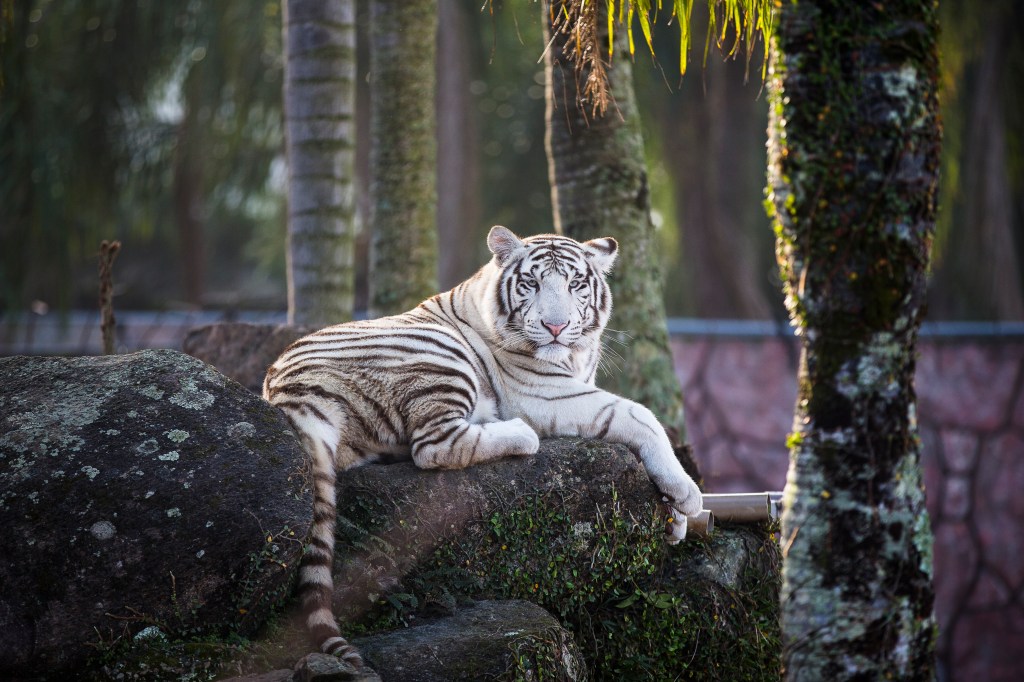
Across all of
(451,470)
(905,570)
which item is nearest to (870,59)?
(905,570)

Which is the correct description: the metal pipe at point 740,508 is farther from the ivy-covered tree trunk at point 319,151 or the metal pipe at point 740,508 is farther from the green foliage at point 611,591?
the ivy-covered tree trunk at point 319,151

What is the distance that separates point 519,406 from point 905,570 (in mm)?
1865

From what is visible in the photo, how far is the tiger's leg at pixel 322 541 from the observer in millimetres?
3020

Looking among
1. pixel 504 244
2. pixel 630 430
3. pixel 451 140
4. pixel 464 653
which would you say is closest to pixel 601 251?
pixel 504 244

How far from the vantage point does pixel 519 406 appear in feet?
13.3

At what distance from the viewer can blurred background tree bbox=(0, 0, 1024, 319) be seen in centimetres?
1122

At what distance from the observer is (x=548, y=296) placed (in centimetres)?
403

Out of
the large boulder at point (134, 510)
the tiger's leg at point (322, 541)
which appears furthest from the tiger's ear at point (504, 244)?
the large boulder at point (134, 510)

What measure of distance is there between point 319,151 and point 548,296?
1989 mm

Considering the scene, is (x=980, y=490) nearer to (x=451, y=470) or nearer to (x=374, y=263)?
(x=374, y=263)

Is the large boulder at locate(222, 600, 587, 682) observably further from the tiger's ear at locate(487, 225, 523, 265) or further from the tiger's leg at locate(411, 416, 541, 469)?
the tiger's ear at locate(487, 225, 523, 265)

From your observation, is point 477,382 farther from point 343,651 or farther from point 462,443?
point 343,651

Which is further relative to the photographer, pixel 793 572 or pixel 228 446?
pixel 228 446

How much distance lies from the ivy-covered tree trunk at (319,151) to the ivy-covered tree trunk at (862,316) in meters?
3.35
